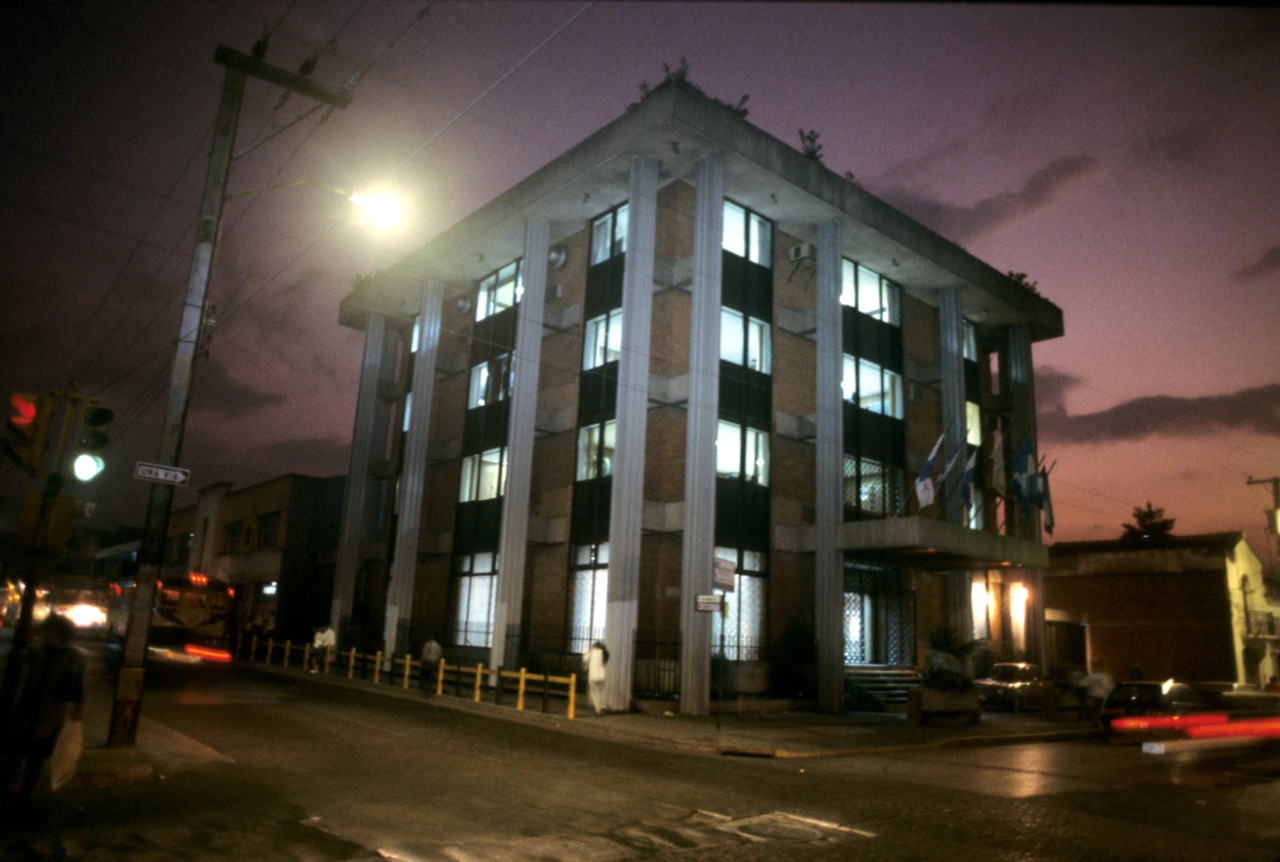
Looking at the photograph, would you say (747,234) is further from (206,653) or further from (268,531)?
(268,531)

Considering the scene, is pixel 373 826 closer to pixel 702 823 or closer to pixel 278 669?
pixel 702 823

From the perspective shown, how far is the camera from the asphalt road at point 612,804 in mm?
7336

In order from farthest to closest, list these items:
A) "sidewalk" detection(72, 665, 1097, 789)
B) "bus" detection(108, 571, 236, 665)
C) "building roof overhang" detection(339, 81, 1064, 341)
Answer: "bus" detection(108, 571, 236, 665) < "building roof overhang" detection(339, 81, 1064, 341) < "sidewalk" detection(72, 665, 1097, 789)

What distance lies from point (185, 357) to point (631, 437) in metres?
12.2

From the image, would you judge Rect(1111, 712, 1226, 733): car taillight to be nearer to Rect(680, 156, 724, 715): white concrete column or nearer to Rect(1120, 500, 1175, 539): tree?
Rect(680, 156, 724, 715): white concrete column

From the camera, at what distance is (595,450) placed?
25797 mm

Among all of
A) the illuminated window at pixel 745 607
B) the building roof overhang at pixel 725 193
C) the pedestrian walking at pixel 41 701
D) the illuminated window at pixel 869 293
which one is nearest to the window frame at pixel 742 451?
the illuminated window at pixel 745 607

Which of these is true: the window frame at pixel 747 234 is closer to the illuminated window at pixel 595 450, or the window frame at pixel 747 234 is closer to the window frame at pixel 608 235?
the window frame at pixel 608 235

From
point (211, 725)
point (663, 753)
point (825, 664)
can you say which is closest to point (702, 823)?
point (663, 753)

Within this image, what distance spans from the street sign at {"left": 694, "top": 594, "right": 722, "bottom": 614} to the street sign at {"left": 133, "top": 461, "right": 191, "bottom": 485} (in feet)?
34.4

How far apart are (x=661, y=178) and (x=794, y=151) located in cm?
402

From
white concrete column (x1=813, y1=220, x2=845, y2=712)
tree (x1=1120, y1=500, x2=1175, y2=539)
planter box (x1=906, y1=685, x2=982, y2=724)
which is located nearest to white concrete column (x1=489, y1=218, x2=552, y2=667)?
white concrete column (x1=813, y1=220, x2=845, y2=712)

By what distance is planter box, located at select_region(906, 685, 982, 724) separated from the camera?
20578 mm

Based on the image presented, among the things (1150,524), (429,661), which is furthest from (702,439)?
(1150,524)
